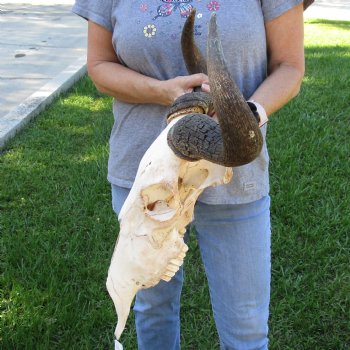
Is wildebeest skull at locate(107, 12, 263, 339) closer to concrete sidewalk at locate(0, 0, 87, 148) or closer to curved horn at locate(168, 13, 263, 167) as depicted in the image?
curved horn at locate(168, 13, 263, 167)

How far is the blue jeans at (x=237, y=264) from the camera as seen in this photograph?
76.3 inches

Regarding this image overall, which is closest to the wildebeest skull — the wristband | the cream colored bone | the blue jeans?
the cream colored bone

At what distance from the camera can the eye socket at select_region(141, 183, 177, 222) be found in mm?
1515

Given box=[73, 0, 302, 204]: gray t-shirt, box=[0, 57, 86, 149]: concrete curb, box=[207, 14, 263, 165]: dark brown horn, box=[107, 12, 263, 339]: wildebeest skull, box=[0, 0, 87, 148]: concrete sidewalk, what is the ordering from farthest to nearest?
box=[0, 0, 87, 148]: concrete sidewalk < box=[0, 57, 86, 149]: concrete curb < box=[73, 0, 302, 204]: gray t-shirt < box=[107, 12, 263, 339]: wildebeest skull < box=[207, 14, 263, 165]: dark brown horn

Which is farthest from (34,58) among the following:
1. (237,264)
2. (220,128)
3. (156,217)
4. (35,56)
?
(220,128)

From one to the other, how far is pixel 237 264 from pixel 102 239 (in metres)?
1.92

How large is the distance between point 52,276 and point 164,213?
1.96 metres

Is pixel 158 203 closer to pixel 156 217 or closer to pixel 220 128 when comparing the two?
pixel 156 217

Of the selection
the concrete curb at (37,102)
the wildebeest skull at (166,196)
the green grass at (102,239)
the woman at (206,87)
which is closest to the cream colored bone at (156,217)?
the wildebeest skull at (166,196)

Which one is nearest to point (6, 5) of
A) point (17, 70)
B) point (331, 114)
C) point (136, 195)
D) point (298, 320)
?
point (17, 70)

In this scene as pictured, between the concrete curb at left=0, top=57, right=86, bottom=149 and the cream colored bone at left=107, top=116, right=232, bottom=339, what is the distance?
3839 millimetres

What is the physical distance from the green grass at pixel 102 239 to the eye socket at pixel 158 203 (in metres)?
1.61

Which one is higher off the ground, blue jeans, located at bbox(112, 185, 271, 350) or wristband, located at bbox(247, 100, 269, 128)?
wristband, located at bbox(247, 100, 269, 128)

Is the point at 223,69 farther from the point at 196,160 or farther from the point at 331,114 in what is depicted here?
the point at 331,114
